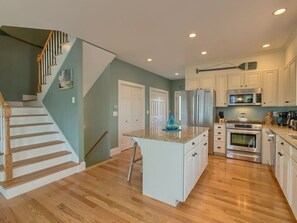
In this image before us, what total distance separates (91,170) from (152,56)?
321cm

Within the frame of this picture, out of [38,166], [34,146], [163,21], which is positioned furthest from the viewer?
[34,146]

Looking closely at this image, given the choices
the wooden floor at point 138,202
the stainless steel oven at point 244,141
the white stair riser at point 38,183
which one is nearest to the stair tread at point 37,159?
the white stair riser at point 38,183

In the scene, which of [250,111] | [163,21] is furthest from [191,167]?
[250,111]

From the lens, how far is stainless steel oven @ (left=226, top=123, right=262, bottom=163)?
12.1ft

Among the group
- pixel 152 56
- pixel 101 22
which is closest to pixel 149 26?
pixel 101 22

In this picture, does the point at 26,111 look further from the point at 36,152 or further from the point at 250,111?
the point at 250,111

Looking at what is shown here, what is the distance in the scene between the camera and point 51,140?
3520mm

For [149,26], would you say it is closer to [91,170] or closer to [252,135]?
[91,170]

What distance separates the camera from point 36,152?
303cm

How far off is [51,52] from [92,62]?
118cm

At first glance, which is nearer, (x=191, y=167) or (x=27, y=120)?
(x=191, y=167)

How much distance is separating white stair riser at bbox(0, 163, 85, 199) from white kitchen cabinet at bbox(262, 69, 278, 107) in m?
4.63

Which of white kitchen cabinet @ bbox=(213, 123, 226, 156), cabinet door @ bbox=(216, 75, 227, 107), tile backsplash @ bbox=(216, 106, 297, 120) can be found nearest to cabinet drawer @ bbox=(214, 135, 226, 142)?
white kitchen cabinet @ bbox=(213, 123, 226, 156)

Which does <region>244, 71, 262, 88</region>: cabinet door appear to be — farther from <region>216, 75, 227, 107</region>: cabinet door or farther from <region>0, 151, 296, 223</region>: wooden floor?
<region>0, 151, 296, 223</region>: wooden floor
